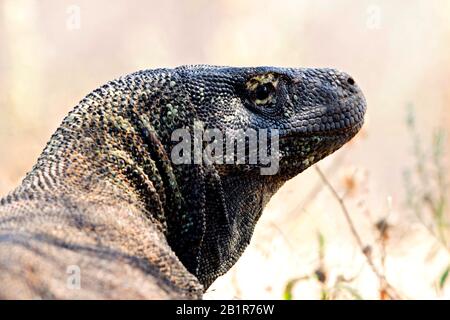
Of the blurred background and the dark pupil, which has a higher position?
the dark pupil

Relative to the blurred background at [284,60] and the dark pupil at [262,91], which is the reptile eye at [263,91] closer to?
the dark pupil at [262,91]

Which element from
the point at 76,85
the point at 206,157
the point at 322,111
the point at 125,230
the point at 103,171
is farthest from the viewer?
the point at 76,85

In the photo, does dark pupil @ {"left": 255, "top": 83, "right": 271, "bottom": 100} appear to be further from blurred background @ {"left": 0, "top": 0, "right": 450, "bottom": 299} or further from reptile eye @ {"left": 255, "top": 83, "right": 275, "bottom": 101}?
blurred background @ {"left": 0, "top": 0, "right": 450, "bottom": 299}

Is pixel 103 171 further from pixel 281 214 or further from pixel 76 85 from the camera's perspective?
pixel 76 85

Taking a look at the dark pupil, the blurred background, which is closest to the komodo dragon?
the dark pupil

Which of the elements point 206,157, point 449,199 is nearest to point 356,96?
point 206,157

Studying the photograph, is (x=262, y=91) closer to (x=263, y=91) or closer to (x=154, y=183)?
(x=263, y=91)
